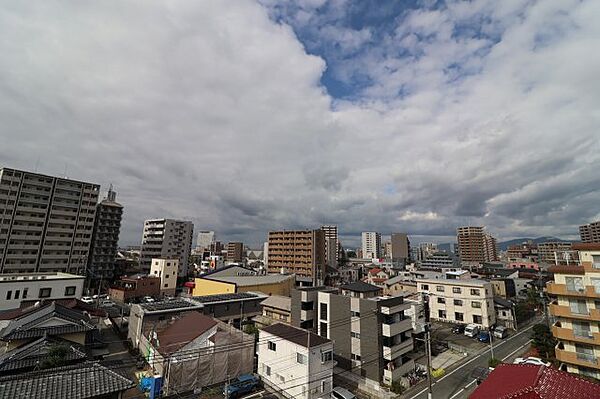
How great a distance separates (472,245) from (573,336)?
117 meters

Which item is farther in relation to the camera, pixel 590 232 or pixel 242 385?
pixel 590 232

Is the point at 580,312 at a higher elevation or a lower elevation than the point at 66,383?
higher

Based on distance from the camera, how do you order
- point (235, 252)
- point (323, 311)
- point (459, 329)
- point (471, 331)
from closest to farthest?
point (323, 311) < point (471, 331) < point (459, 329) < point (235, 252)

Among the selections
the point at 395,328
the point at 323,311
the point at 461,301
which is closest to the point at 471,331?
the point at 461,301

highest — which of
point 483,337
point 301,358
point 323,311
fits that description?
point 323,311

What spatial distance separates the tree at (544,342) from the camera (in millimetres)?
28797

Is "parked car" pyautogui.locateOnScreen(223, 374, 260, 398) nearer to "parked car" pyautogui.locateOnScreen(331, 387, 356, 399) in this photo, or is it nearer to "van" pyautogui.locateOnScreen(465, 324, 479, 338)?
"parked car" pyautogui.locateOnScreen(331, 387, 356, 399)

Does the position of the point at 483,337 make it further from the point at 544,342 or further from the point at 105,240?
the point at 105,240

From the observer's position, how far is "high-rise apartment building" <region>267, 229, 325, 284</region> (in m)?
82.4

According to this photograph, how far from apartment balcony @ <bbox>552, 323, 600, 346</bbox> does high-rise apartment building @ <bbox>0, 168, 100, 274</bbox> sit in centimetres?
8279

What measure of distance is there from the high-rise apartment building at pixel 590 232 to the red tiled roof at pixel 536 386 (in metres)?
165

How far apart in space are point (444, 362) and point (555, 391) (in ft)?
73.8

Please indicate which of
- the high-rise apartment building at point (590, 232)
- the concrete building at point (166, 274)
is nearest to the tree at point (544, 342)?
the concrete building at point (166, 274)

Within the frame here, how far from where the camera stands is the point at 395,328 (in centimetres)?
2683
